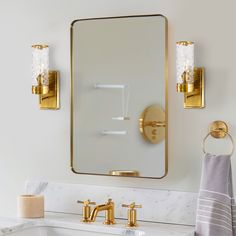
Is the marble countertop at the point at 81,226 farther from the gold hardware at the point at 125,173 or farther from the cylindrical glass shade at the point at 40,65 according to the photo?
the cylindrical glass shade at the point at 40,65

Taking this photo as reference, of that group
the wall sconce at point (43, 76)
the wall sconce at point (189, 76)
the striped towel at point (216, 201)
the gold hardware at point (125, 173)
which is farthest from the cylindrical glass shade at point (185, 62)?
the wall sconce at point (43, 76)

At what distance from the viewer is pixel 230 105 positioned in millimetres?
2770

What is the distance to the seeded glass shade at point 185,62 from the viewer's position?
109 inches

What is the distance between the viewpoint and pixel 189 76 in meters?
2.76

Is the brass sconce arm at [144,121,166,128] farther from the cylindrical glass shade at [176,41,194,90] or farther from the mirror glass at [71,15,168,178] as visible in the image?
the cylindrical glass shade at [176,41,194,90]

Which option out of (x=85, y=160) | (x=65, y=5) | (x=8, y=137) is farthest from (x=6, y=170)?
(x=65, y=5)

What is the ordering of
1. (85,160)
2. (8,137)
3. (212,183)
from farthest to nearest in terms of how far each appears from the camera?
(8,137), (85,160), (212,183)

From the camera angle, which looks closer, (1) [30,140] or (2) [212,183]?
(2) [212,183]

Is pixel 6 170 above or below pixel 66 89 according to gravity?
below

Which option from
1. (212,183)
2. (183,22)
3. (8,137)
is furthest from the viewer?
(8,137)

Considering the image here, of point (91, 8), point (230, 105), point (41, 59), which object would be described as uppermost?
point (91, 8)

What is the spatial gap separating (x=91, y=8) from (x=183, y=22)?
498 millimetres

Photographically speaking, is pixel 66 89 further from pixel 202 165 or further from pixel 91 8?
pixel 202 165

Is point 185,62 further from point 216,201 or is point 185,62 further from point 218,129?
point 216,201
